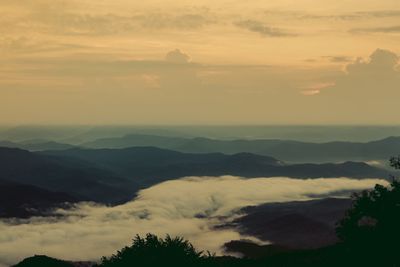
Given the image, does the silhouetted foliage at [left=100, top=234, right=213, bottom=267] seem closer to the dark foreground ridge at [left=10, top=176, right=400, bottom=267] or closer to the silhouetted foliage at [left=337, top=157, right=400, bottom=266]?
the dark foreground ridge at [left=10, top=176, right=400, bottom=267]

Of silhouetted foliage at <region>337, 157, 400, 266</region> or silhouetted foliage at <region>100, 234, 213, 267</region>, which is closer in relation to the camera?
silhouetted foliage at <region>337, 157, 400, 266</region>

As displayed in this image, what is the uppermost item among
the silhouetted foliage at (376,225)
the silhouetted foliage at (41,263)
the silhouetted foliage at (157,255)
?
the silhouetted foliage at (376,225)

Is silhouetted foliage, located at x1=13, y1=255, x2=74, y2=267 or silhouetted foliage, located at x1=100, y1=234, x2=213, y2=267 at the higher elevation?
silhouetted foliage, located at x1=100, y1=234, x2=213, y2=267

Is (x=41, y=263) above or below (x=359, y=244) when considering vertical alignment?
below

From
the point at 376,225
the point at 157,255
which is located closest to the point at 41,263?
the point at 157,255

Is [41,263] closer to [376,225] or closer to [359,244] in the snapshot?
[359,244]

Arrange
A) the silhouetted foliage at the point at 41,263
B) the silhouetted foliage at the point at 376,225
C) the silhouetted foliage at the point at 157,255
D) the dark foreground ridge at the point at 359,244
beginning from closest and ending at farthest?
1. the silhouetted foliage at the point at 376,225
2. the dark foreground ridge at the point at 359,244
3. the silhouetted foliage at the point at 157,255
4. the silhouetted foliage at the point at 41,263

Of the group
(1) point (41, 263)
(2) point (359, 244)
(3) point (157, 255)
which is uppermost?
(2) point (359, 244)

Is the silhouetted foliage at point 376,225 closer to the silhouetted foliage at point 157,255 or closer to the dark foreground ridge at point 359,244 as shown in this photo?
the dark foreground ridge at point 359,244

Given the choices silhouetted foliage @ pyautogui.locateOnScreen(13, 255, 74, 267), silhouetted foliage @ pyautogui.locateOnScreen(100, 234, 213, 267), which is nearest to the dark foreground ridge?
silhouetted foliage @ pyautogui.locateOnScreen(100, 234, 213, 267)

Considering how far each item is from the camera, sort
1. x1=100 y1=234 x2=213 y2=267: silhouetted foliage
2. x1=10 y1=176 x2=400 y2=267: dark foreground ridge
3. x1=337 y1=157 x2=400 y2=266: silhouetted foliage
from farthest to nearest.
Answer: x1=100 y1=234 x2=213 y2=267: silhouetted foliage, x1=10 y1=176 x2=400 y2=267: dark foreground ridge, x1=337 y1=157 x2=400 y2=266: silhouetted foliage

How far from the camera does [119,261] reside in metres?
63.4

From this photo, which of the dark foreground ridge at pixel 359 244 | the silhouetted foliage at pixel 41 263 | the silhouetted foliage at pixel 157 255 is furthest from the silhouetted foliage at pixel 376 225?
the silhouetted foliage at pixel 41 263

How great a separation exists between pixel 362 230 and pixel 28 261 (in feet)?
401
